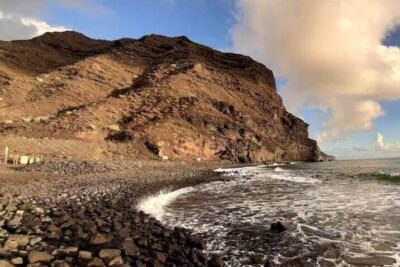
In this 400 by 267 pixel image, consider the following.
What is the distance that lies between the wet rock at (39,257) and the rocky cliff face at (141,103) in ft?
118

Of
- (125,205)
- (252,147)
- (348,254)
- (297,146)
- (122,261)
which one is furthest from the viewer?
(297,146)

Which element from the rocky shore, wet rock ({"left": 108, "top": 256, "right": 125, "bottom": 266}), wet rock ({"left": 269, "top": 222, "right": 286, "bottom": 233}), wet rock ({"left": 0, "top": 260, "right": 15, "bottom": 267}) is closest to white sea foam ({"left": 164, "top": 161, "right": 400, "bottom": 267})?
wet rock ({"left": 269, "top": 222, "right": 286, "bottom": 233})

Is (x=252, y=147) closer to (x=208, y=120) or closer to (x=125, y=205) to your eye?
(x=208, y=120)

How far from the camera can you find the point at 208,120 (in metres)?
80.1

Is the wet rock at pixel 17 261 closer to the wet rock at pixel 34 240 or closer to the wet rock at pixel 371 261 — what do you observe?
the wet rock at pixel 34 240

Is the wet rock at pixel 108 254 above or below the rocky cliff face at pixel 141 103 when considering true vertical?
below

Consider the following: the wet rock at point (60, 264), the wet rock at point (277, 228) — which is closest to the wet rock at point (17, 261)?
the wet rock at point (60, 264)

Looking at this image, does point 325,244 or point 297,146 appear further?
point 297,146

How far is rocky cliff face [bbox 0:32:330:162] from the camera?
58531 millimetres

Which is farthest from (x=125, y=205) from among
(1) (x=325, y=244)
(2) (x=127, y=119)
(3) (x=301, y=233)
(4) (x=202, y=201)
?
(2) (x=127, y=119)

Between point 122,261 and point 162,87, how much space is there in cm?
7382


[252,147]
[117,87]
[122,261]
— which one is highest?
[117,87]

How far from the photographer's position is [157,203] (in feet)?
70.9

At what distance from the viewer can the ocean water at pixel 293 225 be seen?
11375 mm
